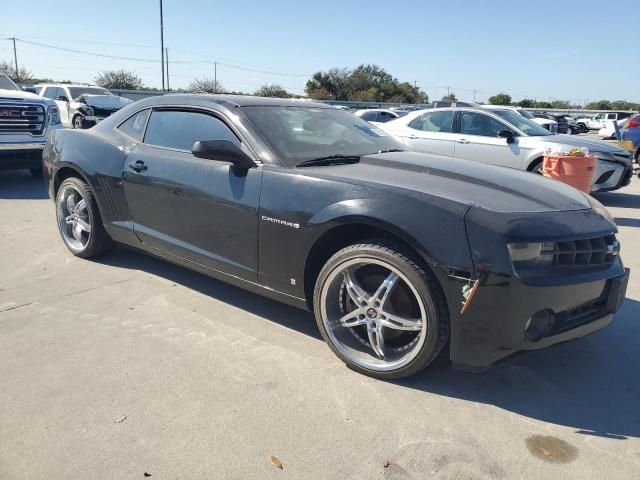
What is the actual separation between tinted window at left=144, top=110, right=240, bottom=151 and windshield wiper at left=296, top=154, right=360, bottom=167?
1.71 feet

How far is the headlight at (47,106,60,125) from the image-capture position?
350 inches

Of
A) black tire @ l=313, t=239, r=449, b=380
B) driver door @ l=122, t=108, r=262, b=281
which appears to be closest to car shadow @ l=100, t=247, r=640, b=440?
black tire @ l=313, t=239, r=449, b=380

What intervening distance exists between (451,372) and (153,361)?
1695mm

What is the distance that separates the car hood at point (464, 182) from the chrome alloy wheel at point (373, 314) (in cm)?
48

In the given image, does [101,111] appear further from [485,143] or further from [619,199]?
[619,199]

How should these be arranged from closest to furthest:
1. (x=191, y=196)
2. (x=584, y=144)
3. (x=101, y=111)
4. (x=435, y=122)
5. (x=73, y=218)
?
(x=191, y=196), (x=73, y=218), (x=584, y=144), (x=435, y=122), (x=101, y=111)

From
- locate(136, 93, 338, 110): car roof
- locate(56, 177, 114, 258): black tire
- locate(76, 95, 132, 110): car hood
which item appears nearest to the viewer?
locate(136, 93, 338, 110): car roof

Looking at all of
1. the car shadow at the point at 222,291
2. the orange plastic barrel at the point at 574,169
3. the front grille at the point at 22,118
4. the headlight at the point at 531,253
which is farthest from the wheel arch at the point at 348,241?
the front grille at the point at 22,118

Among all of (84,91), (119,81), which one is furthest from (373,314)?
(119,81)

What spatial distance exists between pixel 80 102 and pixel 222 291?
16677 millimetres

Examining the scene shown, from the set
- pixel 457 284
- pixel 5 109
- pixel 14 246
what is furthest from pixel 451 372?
pixel 5 109

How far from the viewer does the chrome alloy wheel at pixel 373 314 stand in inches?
110

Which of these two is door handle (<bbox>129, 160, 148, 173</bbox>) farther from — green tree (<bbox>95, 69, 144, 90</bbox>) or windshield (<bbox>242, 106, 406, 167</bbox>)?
green tree (<bbox>95, 69, 144, 90</bbox>)

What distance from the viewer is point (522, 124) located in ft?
29.4
